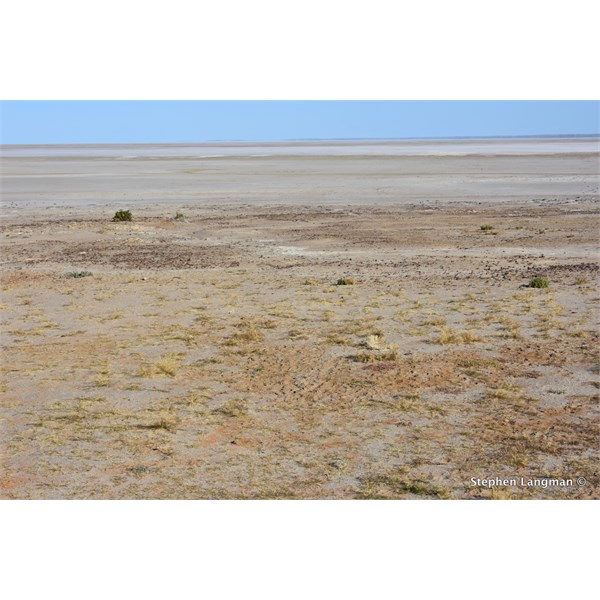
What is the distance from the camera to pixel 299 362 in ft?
45.9

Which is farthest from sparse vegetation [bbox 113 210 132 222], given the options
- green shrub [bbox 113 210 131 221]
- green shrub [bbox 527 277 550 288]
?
green shrub [bbox 527 277 550 288]

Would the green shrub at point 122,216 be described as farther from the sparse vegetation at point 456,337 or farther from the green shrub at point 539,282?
the sparse vegetation at point 456,337

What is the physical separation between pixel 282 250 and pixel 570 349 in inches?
559

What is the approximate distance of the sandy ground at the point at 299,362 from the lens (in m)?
9.64

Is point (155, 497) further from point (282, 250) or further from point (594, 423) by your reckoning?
point (282, 250)

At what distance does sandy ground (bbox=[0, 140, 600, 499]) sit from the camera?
964cm

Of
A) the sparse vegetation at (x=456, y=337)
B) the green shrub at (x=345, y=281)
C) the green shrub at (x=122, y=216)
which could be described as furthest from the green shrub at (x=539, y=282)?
the green shrub at (x=122, y=216)

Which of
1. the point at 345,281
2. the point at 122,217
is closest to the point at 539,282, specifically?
the point at 345,281

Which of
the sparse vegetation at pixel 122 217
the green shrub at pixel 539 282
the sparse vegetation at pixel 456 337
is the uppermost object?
the sparse vegetation at pixel 456 337

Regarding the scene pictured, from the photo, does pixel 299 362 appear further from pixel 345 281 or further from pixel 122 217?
pixel 122 217

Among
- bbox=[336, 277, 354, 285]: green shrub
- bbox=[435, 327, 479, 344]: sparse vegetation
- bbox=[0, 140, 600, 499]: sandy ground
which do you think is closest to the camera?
bbox=[0, 140, 600, 499]: sandy ground

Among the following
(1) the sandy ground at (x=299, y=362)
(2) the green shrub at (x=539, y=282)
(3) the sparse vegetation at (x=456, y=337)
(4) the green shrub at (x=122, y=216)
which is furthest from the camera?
(4) the green shrub at (x=122, y=216)

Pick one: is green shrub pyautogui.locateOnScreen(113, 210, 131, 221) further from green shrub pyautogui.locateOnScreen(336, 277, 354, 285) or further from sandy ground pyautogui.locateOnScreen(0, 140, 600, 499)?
green shrub pyautogui.locateOnScreen(336, 277, 354, 285)

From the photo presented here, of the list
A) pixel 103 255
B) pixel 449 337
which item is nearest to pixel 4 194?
pixel 103 255
